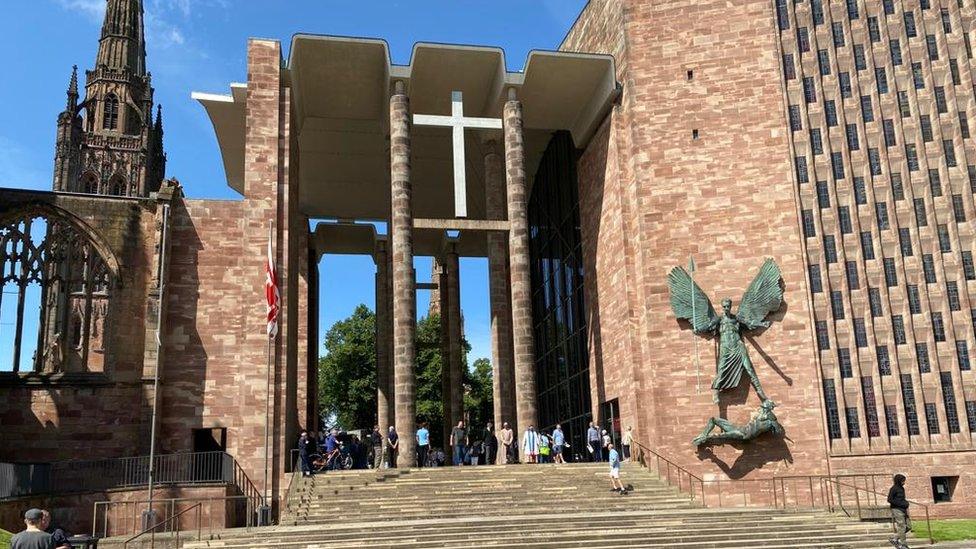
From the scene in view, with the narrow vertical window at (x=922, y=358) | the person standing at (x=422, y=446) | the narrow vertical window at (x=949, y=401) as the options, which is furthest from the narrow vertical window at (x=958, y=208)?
the person standing at (x=422, y=446)

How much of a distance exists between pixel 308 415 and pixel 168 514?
56.0 ft

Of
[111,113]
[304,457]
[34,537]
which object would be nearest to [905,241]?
[304,457]

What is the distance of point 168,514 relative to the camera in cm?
2089

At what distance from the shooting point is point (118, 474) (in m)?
22.5

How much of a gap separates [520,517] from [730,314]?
32.3 feet

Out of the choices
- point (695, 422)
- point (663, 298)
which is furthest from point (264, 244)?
point (695, 422)

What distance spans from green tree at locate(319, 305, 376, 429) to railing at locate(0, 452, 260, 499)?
32.8m

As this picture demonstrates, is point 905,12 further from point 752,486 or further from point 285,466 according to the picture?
point 285,466

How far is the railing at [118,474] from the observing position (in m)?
20.6

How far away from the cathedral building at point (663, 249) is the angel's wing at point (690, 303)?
134 mm

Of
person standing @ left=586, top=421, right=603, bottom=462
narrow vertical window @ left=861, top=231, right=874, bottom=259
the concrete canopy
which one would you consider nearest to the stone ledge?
the concrete canopy

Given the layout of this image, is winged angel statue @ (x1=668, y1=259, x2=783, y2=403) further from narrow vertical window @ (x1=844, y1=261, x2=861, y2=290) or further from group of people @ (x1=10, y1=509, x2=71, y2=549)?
group of people @ (x1=10, y1=509, x2=71, y2=549)

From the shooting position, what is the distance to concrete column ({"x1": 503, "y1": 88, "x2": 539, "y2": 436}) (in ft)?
90.4

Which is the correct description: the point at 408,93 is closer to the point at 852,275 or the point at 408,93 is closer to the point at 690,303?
the point at 690,303
